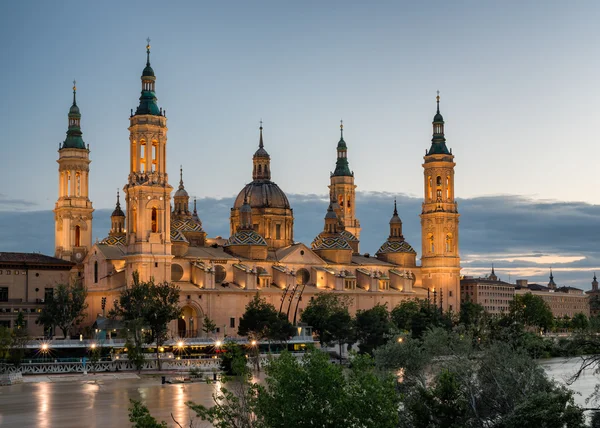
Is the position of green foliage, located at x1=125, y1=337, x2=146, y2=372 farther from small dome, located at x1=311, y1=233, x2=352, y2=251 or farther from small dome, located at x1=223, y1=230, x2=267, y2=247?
small dome, located at x1=311, y1=233, x2=352, y2=251

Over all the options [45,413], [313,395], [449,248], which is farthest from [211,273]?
[313,395]

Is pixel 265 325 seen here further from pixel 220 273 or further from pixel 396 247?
pixel 396 247

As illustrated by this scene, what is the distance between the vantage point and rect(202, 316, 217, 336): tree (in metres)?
107

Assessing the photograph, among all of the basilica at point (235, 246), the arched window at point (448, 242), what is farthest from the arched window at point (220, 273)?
the arched window at point (448, 242)

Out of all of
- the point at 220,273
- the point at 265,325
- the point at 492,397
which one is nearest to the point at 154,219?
the point at 220,273

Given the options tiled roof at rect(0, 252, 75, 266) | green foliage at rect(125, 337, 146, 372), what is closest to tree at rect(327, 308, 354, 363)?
green foliage at rect(125, 337, 146, 372)

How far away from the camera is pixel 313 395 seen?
33156 mm

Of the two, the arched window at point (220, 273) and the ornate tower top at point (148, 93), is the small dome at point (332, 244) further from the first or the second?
the ornate tower top at point (148, 93)

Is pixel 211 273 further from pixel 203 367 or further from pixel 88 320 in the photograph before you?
pixel 203 367

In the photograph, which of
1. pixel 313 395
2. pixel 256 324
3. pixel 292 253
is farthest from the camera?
pixel 292 253

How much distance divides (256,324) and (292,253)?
24.4 m

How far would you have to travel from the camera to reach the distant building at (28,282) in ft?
368

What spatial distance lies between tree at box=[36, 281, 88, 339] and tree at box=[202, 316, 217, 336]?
42.3ft

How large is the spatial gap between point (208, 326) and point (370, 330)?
671 inches
